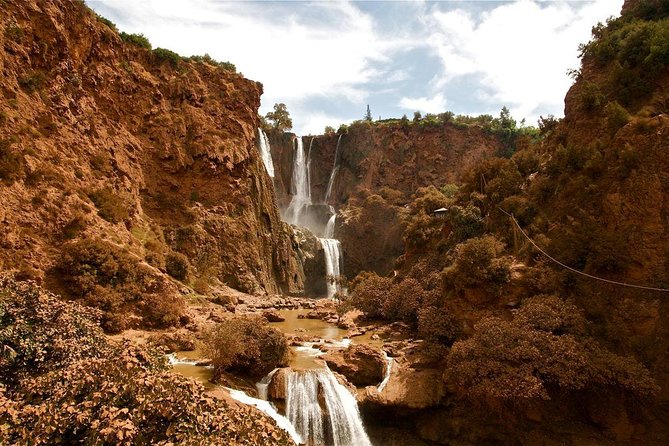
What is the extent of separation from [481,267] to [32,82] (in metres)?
26.2

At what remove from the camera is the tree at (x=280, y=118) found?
2402 inches

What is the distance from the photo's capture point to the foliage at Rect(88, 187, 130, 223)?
22.7m

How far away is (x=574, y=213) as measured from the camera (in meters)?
15.7

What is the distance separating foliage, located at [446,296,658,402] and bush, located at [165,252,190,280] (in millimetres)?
20025

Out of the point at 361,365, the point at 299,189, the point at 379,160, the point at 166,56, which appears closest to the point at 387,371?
the point at 361,365

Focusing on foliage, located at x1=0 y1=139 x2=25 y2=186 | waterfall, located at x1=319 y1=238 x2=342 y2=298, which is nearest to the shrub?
waterfall, located at x1=319 y1=238 x2=342 y2=298

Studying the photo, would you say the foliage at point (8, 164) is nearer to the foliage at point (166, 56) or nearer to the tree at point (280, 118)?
the foliage at point (166, 56)

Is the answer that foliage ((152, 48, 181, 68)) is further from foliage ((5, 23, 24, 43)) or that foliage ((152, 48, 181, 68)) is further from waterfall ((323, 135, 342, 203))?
waterfall ((323, 135, 342, 203))

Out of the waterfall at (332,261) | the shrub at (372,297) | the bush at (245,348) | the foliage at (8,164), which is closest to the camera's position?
the bush at (245,348)

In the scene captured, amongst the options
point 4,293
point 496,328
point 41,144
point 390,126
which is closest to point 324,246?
point 390,126

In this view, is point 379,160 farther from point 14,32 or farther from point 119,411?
point 119,411

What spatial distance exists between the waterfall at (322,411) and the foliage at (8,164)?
15809 millimetres

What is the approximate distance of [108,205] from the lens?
75.5 feet

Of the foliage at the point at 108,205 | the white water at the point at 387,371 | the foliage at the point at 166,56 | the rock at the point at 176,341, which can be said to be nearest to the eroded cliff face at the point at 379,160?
the foliage at the point at 166,56
